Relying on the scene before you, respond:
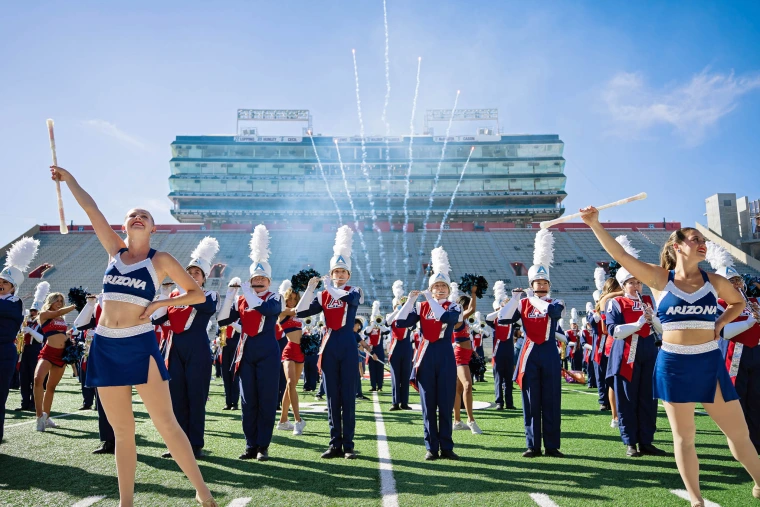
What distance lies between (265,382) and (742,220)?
44980 millimetres

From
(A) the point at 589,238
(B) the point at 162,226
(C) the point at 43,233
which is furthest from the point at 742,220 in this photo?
(C) the point at 43,233

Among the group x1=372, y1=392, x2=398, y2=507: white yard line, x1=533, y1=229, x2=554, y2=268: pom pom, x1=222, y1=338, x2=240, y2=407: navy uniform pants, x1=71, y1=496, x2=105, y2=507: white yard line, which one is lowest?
x1=372, y1=392, x2=398, y2=507: white yard line

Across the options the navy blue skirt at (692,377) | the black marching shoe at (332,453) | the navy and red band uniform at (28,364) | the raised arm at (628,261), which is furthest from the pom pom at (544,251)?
the navy and red band uniform at (28,364)

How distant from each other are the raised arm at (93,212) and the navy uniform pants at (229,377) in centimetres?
605

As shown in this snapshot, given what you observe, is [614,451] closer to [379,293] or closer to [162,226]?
[379,293]

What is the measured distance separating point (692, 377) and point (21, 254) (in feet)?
21.6

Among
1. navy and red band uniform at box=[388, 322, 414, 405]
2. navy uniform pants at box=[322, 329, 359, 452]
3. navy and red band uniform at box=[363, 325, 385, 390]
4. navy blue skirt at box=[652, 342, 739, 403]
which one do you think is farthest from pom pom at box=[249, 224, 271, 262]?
navy and red band uniform at box=[363, 325, 385, 390]

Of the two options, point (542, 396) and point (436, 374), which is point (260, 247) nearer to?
point (436, 374)

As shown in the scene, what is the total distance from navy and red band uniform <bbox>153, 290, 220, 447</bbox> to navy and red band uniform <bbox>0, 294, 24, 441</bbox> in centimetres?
153

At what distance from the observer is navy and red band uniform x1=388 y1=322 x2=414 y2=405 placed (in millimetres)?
9141

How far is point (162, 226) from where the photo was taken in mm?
46406

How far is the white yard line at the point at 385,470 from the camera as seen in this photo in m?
3.67

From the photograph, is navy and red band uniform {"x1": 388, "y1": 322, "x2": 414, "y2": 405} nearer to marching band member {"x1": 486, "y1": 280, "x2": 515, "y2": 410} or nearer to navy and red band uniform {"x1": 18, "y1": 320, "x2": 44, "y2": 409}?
marching band member {"x1": 486, "y1": 280, "x2": 515, "y2": 410}

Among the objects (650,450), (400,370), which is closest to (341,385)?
(650,450)
